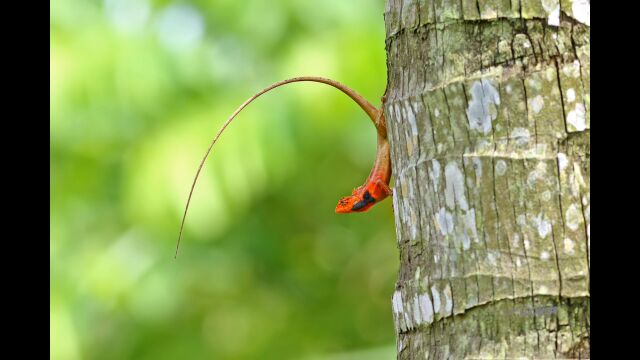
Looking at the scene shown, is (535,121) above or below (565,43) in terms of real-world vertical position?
below

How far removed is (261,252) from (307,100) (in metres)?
2.92

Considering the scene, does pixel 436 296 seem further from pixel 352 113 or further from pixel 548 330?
pixel 352 113

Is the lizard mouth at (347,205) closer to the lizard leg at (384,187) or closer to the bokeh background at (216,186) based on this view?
the lizard leg at (384,187)

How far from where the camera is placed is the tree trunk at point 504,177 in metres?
2.21

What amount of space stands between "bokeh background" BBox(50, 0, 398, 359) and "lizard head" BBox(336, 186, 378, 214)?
266cm

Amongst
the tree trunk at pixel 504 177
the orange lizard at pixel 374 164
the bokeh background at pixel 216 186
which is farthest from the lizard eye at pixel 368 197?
the bokeh background at pixel 216 186

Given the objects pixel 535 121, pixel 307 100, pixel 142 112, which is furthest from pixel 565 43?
pixel 142 112

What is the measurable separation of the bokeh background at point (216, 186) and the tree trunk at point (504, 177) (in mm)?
3772

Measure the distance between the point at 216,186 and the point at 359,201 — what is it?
3064mm

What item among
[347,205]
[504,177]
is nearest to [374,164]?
[347,205]

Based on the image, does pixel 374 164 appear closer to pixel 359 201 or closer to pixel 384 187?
pixel 384 187

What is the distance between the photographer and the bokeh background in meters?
6.30

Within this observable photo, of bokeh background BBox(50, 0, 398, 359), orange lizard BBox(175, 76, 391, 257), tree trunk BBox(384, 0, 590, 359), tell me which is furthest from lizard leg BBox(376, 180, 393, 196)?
bokeh background BBox(50, 0, 398, 359)

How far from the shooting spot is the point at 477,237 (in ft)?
7.50
